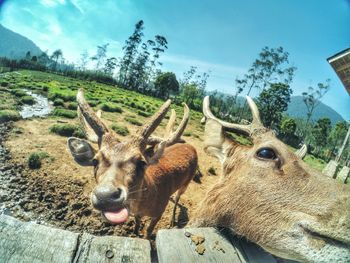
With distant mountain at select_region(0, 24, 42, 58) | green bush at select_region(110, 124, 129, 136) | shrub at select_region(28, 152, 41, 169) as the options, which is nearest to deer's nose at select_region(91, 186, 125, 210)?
distant mountain at select_region(0, 24, 42, 58)

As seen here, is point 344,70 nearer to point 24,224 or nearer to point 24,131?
point 24,224

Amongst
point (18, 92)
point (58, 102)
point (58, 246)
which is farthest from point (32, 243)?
point (58, 102)

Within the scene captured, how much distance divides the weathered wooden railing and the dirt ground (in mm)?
5215

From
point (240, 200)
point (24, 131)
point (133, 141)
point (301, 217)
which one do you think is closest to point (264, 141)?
point (240, 200)

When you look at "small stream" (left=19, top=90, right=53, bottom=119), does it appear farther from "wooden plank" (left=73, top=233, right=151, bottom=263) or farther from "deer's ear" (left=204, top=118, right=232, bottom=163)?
"wooden plank" (left=73, top=233, right=151, bottom=263)

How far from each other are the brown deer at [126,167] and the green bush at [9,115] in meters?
8.57

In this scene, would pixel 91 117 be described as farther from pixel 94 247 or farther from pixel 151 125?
pixel 94 247

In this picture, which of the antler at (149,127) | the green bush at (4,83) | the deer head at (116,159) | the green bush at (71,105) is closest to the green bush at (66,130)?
the green bush at (4,83)

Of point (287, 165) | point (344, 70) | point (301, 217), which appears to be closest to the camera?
point (301, 217)

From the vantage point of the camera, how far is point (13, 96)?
1423cm

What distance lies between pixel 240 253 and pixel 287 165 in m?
1.30

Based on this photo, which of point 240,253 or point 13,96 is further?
point 13,96

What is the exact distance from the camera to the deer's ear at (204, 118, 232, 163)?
3.32 metres

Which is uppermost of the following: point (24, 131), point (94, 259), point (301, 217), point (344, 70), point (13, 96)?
point (344, 70)
